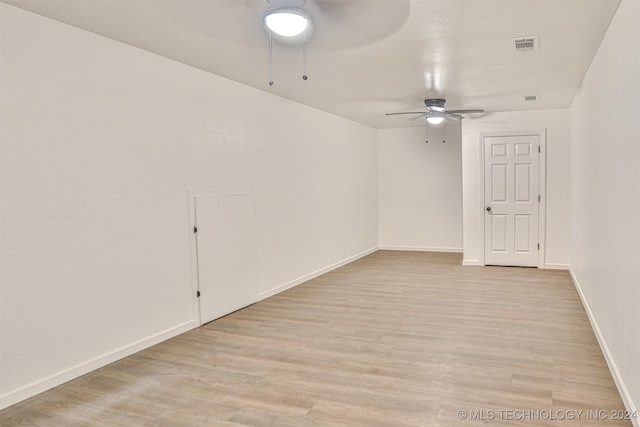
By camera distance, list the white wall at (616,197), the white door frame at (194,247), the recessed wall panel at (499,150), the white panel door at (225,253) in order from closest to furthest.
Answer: the white wall at (616,197)
the white door frame at (194,247)
the white panel door at (225,253)
the recessed wall panel at (499,150)

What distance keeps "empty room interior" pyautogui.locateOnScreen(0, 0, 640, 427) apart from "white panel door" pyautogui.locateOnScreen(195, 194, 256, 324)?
27mm

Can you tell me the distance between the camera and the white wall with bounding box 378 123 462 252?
8.62 metres

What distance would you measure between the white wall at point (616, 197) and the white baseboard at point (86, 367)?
130 inches

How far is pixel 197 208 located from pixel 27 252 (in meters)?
1.57

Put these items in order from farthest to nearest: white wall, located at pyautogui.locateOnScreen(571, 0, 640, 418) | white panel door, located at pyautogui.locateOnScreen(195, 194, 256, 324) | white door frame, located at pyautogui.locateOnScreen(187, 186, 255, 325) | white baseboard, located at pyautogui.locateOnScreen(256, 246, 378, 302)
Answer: white baseboard, located at pyautogui.locateOnScreen(256, 246, 378, 302) → white panel door, located at pyautogui.locateOnScreen(195, 194, 256, 324) → white door frame, located at pyautogui.locateOnScreen(187, 186, 255, 325) → white wall, located at pyautogui.locateOnScreen(571, 0, 640, 418)

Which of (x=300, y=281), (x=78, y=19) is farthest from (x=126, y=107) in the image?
(x=300, y=281)

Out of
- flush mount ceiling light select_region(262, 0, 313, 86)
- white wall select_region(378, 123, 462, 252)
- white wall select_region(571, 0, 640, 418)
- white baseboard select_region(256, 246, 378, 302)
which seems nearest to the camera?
white wall select_region(571, 0, 640, 418)

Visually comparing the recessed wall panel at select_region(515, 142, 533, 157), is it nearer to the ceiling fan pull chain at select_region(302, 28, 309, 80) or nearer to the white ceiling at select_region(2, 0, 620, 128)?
the white ceiling at select_region(2, 0, 620, 128)

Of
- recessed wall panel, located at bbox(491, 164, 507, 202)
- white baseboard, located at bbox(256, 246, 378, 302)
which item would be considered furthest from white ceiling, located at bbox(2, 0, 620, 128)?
white baseboard, located at bbox(256, 246, 378, 302)

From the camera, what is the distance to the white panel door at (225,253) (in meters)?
4.34

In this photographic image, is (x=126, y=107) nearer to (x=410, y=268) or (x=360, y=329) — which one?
(x=360, y=329)

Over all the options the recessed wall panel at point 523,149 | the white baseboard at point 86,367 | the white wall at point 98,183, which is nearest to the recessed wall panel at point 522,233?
the recessed wall panel at point 523,149

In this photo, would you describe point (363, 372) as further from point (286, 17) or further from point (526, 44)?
point (526, 44)

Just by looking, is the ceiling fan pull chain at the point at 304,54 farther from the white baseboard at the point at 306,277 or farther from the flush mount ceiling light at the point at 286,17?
the white baseboard at the point at 306,277
